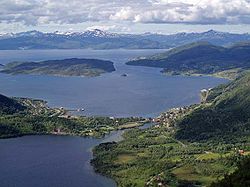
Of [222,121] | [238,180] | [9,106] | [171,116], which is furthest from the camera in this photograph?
[9,106]

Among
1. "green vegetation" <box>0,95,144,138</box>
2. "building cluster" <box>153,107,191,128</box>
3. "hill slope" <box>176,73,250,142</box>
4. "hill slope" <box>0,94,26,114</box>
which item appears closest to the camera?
"hill slope" <box>176,73,250,142</box>

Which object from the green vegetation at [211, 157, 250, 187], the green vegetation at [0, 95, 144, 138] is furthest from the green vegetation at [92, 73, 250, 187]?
the green vegetation at [0, 95, 144, 138]

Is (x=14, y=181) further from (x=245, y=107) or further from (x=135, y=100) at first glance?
(x=135, y=100)

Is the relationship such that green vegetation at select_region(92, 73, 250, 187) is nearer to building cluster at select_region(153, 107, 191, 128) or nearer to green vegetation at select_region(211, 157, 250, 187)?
building cluster at select_region(153, 107, 191, 128)

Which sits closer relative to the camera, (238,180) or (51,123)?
(238,180)

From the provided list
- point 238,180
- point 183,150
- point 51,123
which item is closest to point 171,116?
point 51,123

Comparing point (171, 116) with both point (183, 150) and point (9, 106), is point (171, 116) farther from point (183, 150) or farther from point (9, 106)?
point (9, 106)
